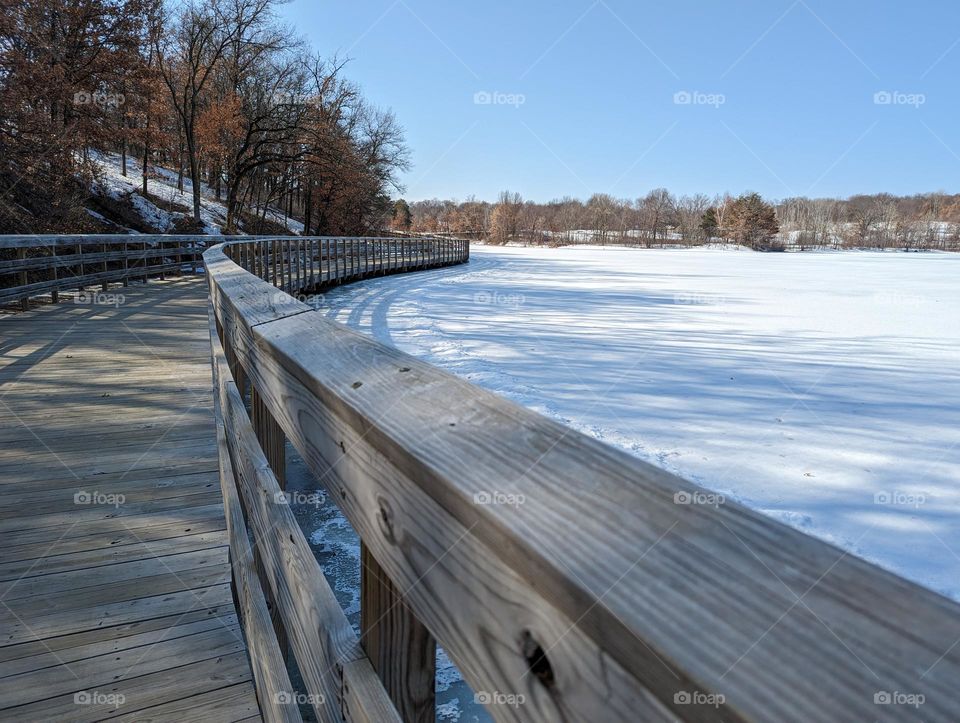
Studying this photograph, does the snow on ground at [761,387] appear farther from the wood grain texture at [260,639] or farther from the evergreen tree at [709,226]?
the evergreen tree at [709,226]

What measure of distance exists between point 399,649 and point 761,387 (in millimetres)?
7268

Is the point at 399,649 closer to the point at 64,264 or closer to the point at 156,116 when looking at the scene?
the point at 64,264

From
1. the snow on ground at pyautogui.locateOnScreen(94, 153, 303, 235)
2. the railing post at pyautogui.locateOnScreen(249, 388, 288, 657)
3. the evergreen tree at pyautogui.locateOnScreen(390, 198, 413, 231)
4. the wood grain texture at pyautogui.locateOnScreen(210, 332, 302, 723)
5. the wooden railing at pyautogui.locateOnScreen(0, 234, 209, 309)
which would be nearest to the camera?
the wood grain texture at pyautogui.locateOnScreen(210, 332, 302, 723)

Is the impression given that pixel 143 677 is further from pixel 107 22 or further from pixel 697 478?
pixel 107 22

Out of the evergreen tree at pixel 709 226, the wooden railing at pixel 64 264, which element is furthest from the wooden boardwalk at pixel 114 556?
the evergreen tree at pixel 709 226

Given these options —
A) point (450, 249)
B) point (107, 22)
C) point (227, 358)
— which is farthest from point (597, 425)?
point (450, 249)

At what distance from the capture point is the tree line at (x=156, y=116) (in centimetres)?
1359

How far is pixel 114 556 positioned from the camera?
248 cm

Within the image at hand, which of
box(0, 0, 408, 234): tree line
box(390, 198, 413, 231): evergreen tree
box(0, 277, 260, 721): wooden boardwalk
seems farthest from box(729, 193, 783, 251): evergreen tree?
box(0, 277, 260, 721): wooden boardwalk

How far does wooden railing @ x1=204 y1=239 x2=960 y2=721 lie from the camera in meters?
0.34

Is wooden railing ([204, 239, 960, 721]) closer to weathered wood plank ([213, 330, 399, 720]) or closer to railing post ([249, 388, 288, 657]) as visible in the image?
weathered wood plank ([213, 330, 399, 720])

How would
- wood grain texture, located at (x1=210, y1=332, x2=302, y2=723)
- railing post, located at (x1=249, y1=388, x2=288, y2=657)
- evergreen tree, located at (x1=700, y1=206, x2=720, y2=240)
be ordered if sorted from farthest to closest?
evergreen tree, located at (x1=700, y1=206, x2=720, y2=240), railing post, located at (x1=249, y1=388, x2=288, y2=657), wood grain texture, located at (x1=210, y1=332, x2=302, y2=723)

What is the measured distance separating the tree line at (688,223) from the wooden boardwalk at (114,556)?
255 feet

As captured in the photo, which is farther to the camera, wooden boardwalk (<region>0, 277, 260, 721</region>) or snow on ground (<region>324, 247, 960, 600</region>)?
snow on ground (<region>324, 247, 960, 600</region>)
